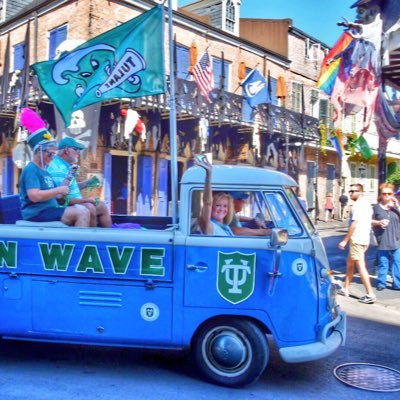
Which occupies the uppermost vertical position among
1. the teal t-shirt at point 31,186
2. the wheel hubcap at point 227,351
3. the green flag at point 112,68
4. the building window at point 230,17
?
the building window at point 230,17

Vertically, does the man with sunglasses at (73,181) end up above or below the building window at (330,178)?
below

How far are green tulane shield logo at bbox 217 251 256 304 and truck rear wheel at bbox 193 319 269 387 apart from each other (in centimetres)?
27

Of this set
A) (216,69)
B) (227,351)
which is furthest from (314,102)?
(227,351)

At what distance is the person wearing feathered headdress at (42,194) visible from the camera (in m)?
4.67

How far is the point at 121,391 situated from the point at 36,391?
28.1 inches

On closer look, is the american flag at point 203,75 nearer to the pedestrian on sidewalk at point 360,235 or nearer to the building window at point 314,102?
the pedestrian on sidewalk at point 360,235

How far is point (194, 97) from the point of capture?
16.4 m

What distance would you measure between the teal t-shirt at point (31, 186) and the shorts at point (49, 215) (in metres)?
0.03

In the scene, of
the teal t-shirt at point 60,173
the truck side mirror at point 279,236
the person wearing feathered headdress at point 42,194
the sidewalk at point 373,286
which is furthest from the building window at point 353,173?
the truck side mirror at point 279,236

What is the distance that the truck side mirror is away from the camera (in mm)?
4004

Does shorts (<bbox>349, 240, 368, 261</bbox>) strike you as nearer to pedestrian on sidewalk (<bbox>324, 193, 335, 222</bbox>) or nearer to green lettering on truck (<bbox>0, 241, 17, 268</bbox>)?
green lettering on truck (<bbox>0, 241, 17, 268</bbox>)

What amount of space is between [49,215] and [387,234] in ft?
20.5

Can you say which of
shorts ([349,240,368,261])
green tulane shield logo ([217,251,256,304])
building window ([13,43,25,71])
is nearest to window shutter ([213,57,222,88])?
building window ([13,43,25,71])

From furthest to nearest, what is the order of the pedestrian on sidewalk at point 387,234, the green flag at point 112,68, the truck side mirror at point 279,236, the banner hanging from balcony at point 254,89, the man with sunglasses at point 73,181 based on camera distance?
the banner hanging from balcony at point 254,89
the pedestrian on sidewalk at point 387,234
the man with sunglasses at point 73,181
the green flag at point 112,68
the truck side mirror at point 279,236
